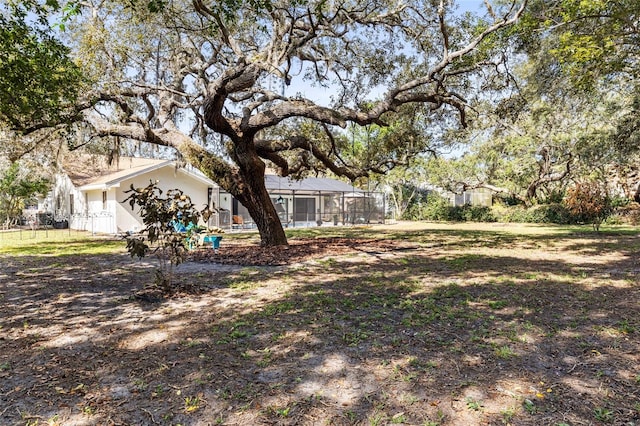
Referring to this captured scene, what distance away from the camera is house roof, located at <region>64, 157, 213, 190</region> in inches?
747

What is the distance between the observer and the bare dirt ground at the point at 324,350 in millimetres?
2744

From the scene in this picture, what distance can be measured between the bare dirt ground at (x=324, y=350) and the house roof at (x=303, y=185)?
696 inches

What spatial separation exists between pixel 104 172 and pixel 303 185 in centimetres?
1205

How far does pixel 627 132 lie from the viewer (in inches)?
571

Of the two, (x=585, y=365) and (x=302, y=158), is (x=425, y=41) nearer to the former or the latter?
(x=302, y=158)


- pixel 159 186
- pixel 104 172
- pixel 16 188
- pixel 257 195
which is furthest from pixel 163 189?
pixel 257 195

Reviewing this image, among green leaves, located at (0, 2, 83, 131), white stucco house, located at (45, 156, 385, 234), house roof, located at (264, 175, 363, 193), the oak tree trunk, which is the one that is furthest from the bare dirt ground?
house roof, located at (264, 175, 363, 193)

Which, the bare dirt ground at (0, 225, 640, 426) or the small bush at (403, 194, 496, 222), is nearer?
the bare dirt ground at (0, 225, 640, 426)

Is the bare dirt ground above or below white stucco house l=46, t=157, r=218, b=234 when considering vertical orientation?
below

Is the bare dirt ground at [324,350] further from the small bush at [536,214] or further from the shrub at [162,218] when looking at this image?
the small bush at [536,214]

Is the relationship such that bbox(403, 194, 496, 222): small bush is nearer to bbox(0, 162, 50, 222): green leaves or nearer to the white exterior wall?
the white exterior wall

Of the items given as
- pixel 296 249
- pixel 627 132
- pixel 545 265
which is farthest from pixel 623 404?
pixel 627 132

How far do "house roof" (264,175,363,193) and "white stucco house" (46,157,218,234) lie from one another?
3858 mm

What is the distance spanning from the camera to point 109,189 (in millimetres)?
19203
